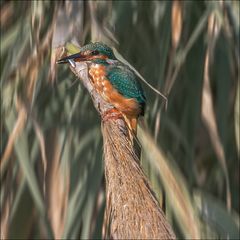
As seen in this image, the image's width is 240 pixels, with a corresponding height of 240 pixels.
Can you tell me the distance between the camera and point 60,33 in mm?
1592

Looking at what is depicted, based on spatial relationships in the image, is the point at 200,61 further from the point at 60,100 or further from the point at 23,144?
the point at 23,144

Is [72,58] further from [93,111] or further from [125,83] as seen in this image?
[93,111]

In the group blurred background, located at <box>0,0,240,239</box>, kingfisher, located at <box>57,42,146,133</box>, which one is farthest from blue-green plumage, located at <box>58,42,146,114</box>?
blurred background, located at <box>0,0,240,239</box>

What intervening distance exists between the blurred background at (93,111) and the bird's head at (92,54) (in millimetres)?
115

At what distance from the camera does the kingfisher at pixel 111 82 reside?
4.63 feet

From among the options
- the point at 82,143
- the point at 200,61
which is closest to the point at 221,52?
the point at 200,61

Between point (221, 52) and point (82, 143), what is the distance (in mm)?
503

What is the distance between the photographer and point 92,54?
4.68 feet

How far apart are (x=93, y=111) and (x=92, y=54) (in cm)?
59

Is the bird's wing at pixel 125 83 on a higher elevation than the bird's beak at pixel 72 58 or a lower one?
lower

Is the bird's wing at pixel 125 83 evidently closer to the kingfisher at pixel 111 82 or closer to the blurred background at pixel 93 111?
the kingfisher at pixel 111 82

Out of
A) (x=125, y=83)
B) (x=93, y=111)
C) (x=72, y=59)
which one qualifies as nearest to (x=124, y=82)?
(x=125, y=83)

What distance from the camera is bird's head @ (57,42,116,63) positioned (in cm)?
139

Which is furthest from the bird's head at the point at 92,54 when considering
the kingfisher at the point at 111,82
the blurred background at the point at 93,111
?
the blurred background at the point at 93,111
